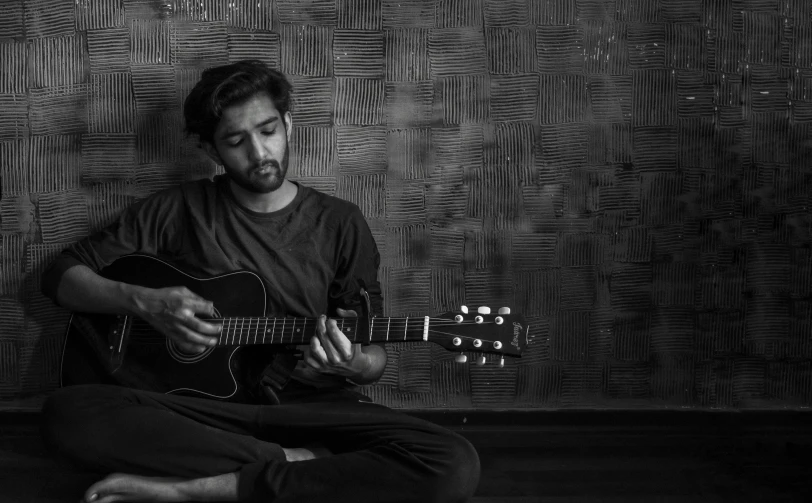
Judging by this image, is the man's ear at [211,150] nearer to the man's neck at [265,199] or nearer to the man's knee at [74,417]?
the man's neck at [265,199]

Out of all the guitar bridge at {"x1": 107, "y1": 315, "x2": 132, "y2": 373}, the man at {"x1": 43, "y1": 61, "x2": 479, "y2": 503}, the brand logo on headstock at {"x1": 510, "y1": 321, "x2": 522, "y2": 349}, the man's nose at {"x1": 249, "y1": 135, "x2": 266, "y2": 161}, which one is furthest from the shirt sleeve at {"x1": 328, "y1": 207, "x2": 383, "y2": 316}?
the guitar bridge at {"x1": 107, "y1": 315, "x2": 132, "y2": 373}

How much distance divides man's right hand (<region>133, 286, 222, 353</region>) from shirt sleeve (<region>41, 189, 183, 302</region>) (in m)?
0.19

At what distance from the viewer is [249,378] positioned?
1.98 meters

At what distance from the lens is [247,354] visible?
6.48 feet

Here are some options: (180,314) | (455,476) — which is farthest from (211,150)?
(455,476)

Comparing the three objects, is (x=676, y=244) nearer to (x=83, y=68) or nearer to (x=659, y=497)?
(x=659, y=497)

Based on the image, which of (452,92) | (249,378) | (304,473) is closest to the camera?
(304,473)

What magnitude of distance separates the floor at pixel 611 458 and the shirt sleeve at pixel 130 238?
1.70 feet

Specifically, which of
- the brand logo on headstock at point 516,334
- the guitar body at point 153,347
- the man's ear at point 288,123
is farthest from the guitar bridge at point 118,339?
the brand logo on headstock at point 516,334

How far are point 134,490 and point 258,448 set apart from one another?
0.29m

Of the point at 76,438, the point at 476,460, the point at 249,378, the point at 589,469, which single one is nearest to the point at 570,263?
the point at 589,469

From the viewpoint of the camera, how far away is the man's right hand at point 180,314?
6.21 feet

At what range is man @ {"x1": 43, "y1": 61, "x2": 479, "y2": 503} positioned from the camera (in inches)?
71.7

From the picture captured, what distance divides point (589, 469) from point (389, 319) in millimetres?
778
